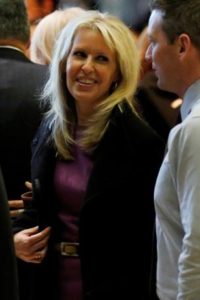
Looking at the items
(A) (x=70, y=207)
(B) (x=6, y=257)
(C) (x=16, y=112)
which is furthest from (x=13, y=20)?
(B) (x=6, y=257)

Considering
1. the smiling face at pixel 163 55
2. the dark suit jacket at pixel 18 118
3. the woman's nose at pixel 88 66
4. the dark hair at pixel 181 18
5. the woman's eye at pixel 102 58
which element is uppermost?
the dark hair at pixel 181 18

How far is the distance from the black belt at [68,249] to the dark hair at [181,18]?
2.41 ft

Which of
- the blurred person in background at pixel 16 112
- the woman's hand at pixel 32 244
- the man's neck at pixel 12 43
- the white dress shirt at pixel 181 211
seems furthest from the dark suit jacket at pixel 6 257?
the man's neck at pixel 12 43

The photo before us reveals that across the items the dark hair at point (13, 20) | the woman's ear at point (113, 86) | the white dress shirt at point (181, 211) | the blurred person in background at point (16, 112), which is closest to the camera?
the white dress shirt at point (181, 211)

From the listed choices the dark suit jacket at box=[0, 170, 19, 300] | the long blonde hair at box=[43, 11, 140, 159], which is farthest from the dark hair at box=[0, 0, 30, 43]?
the dark suit jacket at box=[0, 170, 19, 300]

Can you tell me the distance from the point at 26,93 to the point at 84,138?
45 cm

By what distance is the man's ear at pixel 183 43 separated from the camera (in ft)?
4.63

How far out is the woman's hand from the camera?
6.24ft

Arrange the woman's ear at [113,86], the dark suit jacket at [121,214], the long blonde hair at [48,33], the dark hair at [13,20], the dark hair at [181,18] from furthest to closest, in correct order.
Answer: the long blonde hair at [48,33] < the dark hair at [13,20] < the woman's ear at [113,86] < the dark suit jacket at [121,214] < the dark hair at [181,18]

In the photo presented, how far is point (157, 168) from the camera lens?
5.88 feet

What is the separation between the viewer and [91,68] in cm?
184

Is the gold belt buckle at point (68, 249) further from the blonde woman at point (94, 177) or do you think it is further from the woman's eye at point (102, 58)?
the woman's eye at point (102, 58)

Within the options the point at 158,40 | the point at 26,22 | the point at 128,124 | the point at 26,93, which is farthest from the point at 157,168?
the point at 26,22

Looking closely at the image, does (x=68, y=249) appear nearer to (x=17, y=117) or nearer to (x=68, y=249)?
(x=68, y=249)
